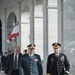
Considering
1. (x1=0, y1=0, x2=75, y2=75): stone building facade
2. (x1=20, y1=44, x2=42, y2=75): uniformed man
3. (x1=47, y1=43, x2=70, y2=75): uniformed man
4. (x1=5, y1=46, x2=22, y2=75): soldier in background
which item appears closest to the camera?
(x1=47, y1=43, x2=70, y2=75): uniformed man

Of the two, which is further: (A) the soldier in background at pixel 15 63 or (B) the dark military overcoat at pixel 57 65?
(A) the soldier in background at pixel 15 63

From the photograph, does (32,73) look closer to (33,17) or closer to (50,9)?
(50,9)

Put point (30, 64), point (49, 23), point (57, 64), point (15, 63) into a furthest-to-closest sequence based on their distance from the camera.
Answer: point (49, 23)
point (15, 63)
point (30, 64)
point (57, 64)

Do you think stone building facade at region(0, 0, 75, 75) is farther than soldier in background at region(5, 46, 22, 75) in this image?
Yes

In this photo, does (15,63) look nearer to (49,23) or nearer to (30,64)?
(30,64)

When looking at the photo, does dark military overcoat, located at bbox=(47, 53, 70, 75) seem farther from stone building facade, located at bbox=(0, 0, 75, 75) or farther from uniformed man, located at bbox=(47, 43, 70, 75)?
stone building facade, located at bbox=(0, 0, 75, 75)

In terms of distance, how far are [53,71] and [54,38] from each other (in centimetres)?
1095

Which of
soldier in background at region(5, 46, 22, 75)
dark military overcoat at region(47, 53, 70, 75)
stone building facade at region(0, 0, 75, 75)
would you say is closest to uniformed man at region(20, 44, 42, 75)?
dark military overcoat at region(47, 53, 70, 75)

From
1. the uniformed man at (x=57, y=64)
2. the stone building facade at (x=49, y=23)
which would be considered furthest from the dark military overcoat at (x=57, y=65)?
the stone building facade at (x=49, y=23)

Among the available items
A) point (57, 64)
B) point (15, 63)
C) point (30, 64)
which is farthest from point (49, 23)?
point (57, 64)

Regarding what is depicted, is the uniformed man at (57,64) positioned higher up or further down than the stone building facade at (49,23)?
further down

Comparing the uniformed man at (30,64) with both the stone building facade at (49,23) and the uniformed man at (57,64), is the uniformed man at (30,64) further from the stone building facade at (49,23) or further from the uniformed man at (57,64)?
the stone building facade at (49,23)

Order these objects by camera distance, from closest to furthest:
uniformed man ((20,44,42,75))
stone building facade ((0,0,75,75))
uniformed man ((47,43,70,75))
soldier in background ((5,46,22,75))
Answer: uniformed man ((47,43,70,75))
uniformed man ((20,44,42,75))
soldier in background ((5,46,22,75))
stone building facade ((0,0,75,75))

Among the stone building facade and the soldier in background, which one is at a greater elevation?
the stone building facade
